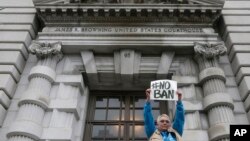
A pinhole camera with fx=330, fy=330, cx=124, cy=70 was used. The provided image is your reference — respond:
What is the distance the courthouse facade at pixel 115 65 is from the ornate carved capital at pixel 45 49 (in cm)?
4

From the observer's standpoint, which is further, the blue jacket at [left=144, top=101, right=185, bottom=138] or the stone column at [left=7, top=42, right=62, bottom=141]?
the stone column at [left=7, top=42, right=62, bottom=141]

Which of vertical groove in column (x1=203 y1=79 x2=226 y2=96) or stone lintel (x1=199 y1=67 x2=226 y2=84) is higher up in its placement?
stone lintel (x1=199 y1=67 x2=226 y2=84)

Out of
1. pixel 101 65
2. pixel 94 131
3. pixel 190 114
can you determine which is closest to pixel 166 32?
pixel 101 65

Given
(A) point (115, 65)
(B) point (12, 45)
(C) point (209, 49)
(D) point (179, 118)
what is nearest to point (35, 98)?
(B) point (12, 45)

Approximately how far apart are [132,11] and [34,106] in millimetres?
6182

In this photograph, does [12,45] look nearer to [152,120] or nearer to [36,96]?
[36,96]

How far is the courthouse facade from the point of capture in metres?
12.2

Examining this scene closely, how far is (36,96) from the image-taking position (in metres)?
12.3

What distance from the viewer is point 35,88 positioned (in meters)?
12.6

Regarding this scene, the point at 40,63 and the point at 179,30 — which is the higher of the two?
the point at 179,30

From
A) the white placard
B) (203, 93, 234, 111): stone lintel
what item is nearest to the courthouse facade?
(203, 93, 234, 111): stone lintel

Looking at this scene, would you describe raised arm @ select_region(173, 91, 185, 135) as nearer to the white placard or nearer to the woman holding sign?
the woman holding sign

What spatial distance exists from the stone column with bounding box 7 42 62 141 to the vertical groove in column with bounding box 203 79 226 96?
20.0ft

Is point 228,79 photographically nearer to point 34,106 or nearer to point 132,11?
point 132,11
